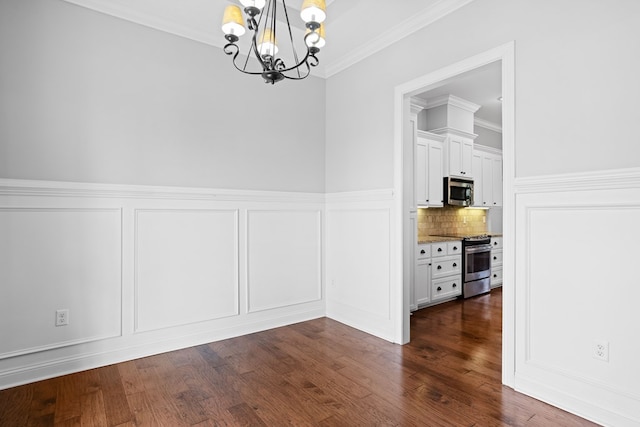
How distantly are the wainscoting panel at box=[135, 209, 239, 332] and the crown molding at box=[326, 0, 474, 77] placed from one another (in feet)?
6.68

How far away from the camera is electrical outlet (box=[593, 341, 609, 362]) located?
2025 millimetres

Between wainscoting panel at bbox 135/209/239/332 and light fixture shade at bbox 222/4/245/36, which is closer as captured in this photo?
light fixture shade at bbox 222/4/245/36

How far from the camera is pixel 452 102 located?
513 centimetres

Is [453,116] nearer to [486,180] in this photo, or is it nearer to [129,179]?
[486,180]

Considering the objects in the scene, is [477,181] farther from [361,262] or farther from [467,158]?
[361,262]

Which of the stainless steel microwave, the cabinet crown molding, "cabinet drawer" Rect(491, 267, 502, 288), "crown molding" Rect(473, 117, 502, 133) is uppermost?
"crown molding" Rect(473, 117, 502, 133)

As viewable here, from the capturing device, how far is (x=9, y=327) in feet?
8.22

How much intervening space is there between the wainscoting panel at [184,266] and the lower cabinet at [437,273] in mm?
2301

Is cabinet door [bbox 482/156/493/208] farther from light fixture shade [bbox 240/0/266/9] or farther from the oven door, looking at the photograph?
light fixture shade [bbox 240/0/266/9]

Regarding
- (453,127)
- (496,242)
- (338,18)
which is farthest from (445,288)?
(338,18)

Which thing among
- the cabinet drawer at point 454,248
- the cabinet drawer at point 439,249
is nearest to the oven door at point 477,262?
the cabinet drawer at point 454,248

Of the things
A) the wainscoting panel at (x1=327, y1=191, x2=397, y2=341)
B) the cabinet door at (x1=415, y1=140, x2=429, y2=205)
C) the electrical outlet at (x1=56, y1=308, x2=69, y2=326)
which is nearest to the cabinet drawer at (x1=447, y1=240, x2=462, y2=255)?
the cabinet door at (x1=415, y1=140, x2=429, y2=205)

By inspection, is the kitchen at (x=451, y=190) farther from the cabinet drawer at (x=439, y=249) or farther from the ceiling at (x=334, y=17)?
the ceiling at (x=334, y=17)

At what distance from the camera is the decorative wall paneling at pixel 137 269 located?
2.55m
